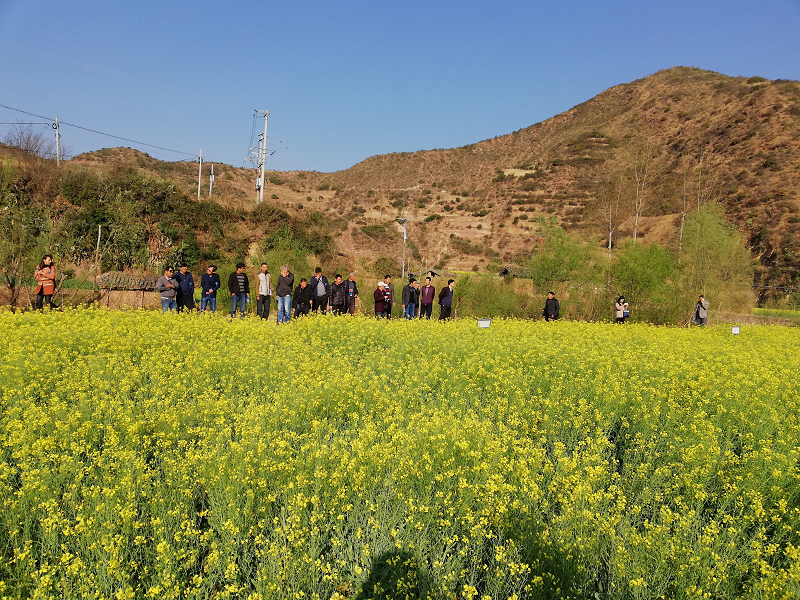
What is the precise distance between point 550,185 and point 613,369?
6488cm

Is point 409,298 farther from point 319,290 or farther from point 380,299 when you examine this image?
point 319,290

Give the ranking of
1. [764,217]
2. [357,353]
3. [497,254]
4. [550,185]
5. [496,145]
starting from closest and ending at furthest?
[357,353]
[764,217]
[497,254]
[550,185]
[496,145]

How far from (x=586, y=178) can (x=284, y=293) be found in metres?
62.9

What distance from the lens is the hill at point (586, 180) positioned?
47.3 meters

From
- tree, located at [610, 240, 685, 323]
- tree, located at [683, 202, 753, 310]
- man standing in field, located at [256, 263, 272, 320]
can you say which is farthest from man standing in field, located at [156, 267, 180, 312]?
tree, located at [683, 202, 753, 310]

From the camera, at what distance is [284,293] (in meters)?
13.3

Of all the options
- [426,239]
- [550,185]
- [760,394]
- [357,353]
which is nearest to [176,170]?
[426,239]

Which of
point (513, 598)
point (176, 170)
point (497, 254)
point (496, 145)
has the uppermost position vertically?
point (496, 145)

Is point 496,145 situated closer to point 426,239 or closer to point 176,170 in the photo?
point 426,239

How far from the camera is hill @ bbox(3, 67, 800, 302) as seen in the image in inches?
1864

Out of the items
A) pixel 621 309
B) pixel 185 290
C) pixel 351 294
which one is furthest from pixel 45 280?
pixel 621 309

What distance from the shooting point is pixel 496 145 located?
285 ft

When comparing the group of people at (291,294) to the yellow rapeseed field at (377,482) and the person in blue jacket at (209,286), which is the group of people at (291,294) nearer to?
the person in blue jacket at (209,286)

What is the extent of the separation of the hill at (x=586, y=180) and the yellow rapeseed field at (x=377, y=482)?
26.1 meters
